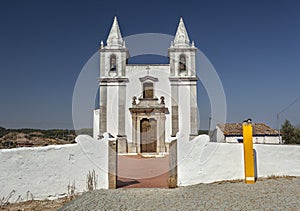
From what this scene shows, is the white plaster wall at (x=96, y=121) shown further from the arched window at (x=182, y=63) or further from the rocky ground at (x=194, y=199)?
the rocky ground at (x=194, y=199)

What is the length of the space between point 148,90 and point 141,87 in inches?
18.0

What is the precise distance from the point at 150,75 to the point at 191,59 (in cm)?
274

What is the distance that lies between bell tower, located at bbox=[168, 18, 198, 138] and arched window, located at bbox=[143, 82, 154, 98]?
1.23 meters

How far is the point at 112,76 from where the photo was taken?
57.5ft

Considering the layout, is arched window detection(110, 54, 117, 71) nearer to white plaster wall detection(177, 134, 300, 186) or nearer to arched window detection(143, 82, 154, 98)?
arched window detection(143, 82, 154, 98)

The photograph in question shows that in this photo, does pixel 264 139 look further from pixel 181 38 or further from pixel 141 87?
pixel 141 87

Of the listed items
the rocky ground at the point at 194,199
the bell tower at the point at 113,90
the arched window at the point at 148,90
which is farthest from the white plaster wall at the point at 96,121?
the rocky ground at the point at 194,199

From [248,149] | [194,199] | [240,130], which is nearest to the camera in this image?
[194,199]

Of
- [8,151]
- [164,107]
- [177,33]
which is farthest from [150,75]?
[8,151]

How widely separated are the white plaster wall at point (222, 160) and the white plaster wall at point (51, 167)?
1892 mm

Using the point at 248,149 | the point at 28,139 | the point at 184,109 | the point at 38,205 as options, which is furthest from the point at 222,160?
the point at 28,139

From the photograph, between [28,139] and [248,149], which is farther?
[28,139]

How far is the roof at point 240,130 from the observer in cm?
1880

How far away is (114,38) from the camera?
1842 cm
